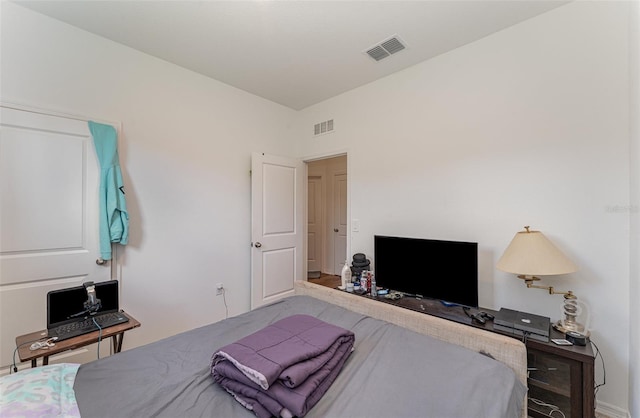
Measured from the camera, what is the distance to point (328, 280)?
4.78m

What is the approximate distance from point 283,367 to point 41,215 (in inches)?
87.7

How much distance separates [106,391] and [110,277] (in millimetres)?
1596

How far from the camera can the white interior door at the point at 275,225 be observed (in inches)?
123

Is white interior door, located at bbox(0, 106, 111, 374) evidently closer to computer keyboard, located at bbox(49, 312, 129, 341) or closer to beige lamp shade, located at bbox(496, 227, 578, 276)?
computer keyboard, located at bbox(49, 312, 129, 341)

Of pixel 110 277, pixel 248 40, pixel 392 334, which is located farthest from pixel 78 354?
pixel 248 40

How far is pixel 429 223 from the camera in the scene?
244 cm

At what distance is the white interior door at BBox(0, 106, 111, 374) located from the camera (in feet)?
5.89

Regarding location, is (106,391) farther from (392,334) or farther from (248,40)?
(248,40)

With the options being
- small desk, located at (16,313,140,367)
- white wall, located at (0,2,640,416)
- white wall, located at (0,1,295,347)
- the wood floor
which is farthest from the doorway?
small desk, located at (16,313,140,367)

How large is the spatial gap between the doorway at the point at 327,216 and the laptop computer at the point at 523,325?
11.2 feet

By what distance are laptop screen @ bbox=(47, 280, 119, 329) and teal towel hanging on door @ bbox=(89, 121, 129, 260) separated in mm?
450

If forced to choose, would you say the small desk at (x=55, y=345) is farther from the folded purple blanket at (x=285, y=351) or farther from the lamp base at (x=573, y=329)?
the lamp base at (x=573, y=329)

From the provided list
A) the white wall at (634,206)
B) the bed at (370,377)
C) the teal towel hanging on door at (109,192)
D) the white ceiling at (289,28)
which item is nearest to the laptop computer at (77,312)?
the teal towel hanging on door at (109,192)

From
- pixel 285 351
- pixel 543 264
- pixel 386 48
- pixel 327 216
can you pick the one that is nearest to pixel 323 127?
pixel 386 48
